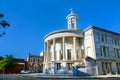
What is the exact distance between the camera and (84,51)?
3647cm

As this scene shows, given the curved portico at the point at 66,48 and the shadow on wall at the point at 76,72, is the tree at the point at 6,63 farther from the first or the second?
the shadow on wall at the point at 76,72

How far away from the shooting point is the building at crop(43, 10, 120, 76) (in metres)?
29.8

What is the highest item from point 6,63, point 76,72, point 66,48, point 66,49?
point 66,48

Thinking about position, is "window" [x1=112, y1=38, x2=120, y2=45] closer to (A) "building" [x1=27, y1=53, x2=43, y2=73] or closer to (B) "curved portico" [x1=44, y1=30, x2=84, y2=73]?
(B) "curved portico" [x1=44, y1=30, x2=84, y2=73]

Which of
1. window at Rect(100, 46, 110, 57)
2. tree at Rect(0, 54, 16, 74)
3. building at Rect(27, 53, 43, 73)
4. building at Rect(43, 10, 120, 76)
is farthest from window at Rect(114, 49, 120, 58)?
building at Rect(27, 53, 43, 73)

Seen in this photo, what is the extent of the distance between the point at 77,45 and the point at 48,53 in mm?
9751

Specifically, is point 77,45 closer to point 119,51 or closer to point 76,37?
point 76,37

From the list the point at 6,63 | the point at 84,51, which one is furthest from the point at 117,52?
the point at 6,63

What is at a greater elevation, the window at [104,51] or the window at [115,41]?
the window at [115,41]

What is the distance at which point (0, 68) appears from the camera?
2158 inches

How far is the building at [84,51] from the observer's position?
2981cm

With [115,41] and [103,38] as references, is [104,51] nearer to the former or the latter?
[103,38]

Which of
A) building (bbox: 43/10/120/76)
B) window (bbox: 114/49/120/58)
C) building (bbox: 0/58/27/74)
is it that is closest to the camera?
building (bbox: 43/10/120/76)

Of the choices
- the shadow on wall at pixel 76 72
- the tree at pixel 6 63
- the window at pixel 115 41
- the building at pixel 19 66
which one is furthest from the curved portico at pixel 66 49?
the building at pixel 19 66
